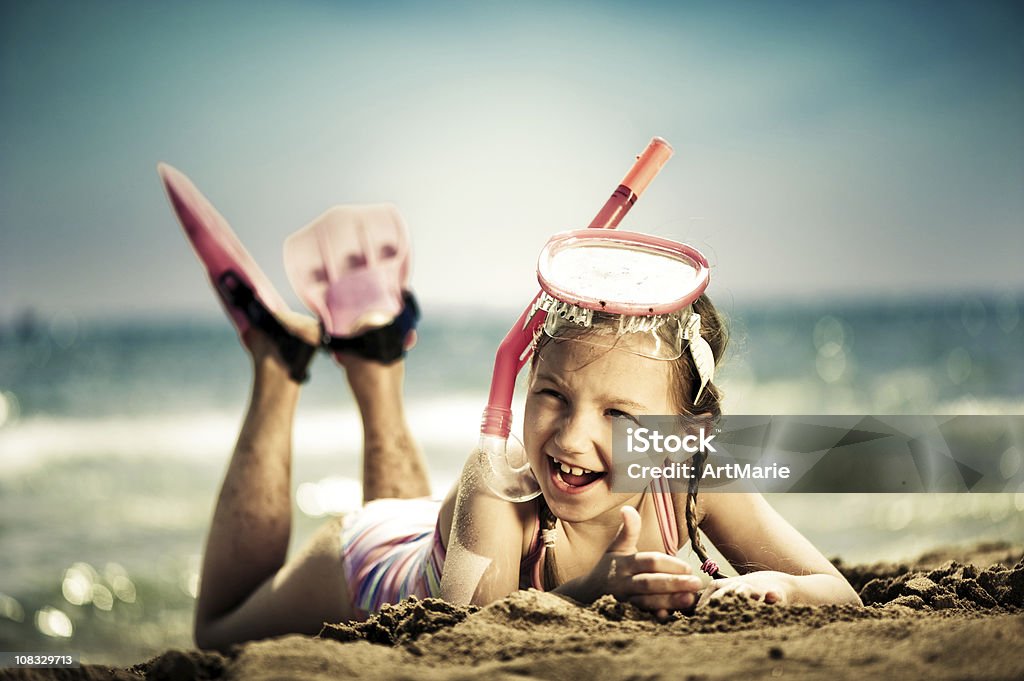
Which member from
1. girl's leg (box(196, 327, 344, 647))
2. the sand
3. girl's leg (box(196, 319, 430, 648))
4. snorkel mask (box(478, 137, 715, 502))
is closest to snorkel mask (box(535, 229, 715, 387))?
snorkel mask (box(478, 137, 715, 502))

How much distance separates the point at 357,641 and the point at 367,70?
1.93m

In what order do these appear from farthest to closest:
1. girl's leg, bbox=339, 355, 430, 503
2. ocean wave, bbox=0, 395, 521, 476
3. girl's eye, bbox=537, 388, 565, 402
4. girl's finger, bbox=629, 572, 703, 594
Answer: ocean wave, bbox=0, 395, 521, 476, girl's leg, bbox=339, 355, 430, 503, girl's eye, bbox=537, 388, 565, 402, girl's finger, bbox=629, 572, 703, 594

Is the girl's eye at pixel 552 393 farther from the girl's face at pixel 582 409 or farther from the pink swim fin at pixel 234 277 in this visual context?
the pink swim fin at pixel 234 277

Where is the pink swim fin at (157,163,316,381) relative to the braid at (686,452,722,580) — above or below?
above

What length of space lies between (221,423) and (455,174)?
7.92ft

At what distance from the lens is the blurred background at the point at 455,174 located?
2.21m

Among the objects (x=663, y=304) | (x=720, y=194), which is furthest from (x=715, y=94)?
(x=663, y=304)

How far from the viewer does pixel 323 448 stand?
385 cm

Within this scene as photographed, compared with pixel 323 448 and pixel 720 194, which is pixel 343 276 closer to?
pixel 720 194

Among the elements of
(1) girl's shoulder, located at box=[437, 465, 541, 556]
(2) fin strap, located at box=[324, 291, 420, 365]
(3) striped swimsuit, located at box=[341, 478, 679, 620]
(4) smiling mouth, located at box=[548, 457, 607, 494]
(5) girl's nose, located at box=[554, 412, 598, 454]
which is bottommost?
(3) striped swimsuit, located at box=[341, 478, 679, 620]

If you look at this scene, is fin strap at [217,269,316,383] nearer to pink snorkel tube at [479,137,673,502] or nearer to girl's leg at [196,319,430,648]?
girl's leg at [196,319,430,648]

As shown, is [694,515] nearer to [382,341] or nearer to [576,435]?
[576,435]

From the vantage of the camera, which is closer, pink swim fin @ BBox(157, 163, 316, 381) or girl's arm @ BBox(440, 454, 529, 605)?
girl's arm @ BBox(440, 454, 529, 605)

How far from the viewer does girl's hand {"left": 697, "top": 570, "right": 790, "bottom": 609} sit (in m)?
1.11
